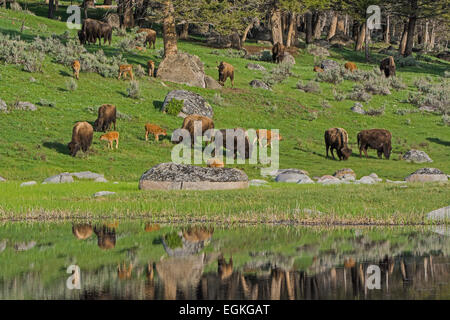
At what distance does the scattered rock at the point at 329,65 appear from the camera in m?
65.1

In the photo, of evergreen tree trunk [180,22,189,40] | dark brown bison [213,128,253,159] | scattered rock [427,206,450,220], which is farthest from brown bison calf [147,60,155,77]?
scattered rock [427,206,450,220]

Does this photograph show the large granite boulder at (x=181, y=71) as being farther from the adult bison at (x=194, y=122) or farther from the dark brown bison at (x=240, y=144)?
the dark brown bison at (x=240, y=144)

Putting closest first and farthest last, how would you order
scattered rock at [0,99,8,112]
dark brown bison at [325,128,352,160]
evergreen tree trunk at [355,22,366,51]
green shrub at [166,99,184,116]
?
1. scattered rock at [0,99,8,112]
2. dark brown bison at [325,128,352,160]
3. green shrub at [166,99,184,116]
4. evergreen tree trunk at [355,22,366,51]

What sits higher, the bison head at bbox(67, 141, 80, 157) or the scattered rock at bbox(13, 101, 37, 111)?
the scattered rock at bbox(13, 101, 37, 111)

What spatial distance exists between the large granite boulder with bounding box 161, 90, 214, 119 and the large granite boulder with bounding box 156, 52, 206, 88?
20.1ft

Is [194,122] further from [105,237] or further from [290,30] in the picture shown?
[290,30]

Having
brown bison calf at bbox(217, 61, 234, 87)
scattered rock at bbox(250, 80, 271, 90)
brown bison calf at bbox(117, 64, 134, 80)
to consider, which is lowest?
scattered rock at bbox(250, 80, 271, 90)

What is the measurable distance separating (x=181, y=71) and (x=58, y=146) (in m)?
18.4

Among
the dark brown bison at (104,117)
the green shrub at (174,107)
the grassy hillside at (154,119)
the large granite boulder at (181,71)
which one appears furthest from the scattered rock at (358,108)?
the dark brown bison at (104,117)

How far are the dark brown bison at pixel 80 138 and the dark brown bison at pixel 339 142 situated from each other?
44.6ft

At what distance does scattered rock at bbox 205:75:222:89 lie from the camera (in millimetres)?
Result: 51094

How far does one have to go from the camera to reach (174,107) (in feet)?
140

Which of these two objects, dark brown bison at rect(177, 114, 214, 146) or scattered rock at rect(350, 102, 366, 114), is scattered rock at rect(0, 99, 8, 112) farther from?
scattered rock at rect(350, 102, 366, 114)
